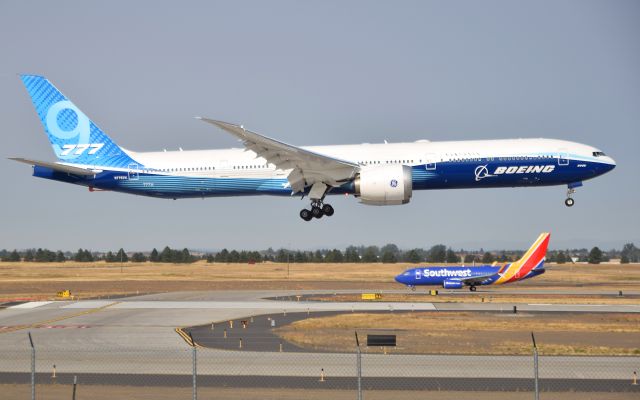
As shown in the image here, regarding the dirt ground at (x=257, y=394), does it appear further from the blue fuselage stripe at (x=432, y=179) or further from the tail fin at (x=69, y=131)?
the tail fin at (x=69, y=131)

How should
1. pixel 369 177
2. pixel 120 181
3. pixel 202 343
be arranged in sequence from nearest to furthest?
pixel 202 343 < pixel 369 177 < pixel 120 181

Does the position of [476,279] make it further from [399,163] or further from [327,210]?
[399,163]

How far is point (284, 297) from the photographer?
6256cm

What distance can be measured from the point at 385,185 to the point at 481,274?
89.9 ft

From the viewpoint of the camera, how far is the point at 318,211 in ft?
162

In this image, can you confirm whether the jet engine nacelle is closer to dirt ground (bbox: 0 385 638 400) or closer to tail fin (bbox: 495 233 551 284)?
tail fin (bbox: 495 233 551 284)

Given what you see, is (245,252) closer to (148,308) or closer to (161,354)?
(148,308)

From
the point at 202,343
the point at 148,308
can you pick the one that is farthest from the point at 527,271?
the point at 202,343

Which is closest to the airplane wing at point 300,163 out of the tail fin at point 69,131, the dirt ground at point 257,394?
the tail fin at point 69,131

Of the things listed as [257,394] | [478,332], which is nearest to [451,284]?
[478,332]

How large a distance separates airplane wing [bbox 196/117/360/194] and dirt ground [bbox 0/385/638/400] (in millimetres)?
21090

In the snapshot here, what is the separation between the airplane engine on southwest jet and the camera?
147ft

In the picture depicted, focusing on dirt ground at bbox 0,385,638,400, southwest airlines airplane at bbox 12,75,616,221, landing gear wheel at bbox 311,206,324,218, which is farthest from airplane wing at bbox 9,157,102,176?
dirt ground at bbox 0,385,638,400

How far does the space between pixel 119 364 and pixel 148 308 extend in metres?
24.6
